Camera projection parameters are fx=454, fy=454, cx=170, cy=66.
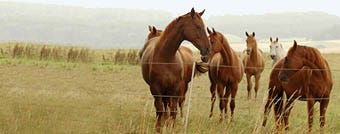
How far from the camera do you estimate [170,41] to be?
6465 mm

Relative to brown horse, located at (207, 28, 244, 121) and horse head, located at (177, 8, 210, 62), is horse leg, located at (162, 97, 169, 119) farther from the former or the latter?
brown horse, located at (207, 28, 244, 121)

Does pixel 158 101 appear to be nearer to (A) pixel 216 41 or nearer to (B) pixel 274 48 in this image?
(A) pixel 216 41

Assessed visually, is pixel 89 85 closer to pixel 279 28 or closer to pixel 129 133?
pixel 129 133

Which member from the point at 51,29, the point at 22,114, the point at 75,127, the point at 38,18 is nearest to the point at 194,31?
the point at 75,127

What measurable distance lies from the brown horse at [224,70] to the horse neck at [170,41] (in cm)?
199

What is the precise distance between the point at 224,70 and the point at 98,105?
8.09 feet

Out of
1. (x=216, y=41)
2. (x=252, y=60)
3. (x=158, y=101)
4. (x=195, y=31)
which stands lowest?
(x=158, y=101)

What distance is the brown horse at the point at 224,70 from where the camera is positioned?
851cm

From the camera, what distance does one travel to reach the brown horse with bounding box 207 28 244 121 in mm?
8508

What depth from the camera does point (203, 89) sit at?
14.0 m

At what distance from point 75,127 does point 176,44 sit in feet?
6.11

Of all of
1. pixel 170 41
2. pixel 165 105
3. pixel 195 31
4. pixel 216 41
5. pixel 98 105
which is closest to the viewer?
pixel 195 31

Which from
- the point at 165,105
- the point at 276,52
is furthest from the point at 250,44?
the point at 165,105

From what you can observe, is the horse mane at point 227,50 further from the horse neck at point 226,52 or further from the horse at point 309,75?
the horse at point 309,75
